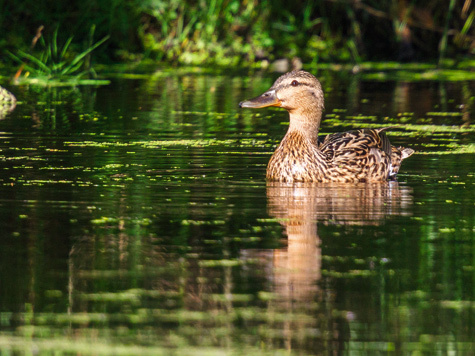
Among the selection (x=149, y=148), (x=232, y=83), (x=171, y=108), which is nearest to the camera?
(x=149, y=148)

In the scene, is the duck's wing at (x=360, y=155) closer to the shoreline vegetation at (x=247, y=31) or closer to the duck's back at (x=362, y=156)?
the duck's back at (x=362, y=156)

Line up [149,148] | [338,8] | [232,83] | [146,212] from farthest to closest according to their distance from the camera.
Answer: [338,8], [232,83], [149,148], [146,212]

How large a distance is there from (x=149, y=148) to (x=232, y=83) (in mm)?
7451

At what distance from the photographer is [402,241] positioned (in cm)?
667

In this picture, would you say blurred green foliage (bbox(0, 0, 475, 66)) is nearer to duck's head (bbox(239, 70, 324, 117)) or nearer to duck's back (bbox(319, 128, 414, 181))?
duck's head (bbox(239, 70, 324, 117))

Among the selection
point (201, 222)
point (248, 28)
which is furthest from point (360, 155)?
point (248, 28)

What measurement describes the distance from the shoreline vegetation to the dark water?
8200 mm

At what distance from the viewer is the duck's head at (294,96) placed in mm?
9766

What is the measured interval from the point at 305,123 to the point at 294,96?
0.25 m

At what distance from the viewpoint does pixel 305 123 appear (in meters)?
9.89

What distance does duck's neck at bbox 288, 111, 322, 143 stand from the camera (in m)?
9.81

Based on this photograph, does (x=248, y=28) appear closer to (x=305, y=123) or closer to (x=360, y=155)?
(x=305, y=123)

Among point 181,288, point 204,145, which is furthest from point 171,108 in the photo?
point 181,288

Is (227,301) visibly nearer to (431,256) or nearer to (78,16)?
(431,256)
